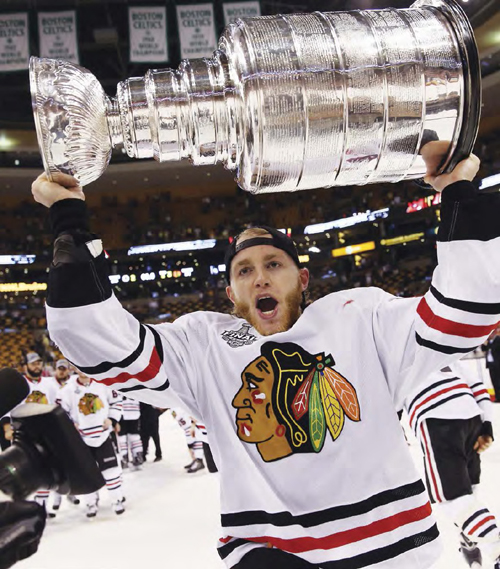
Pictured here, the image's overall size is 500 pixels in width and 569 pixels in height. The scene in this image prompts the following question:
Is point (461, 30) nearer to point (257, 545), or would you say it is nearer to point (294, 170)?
point (294, 170)

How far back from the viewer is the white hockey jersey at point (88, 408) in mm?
6246

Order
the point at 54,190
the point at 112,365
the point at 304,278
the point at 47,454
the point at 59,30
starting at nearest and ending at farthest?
the point at 47,454 < the point at 54,190 < the point at 112,365 < the point at 304,278 < the point at 59,30

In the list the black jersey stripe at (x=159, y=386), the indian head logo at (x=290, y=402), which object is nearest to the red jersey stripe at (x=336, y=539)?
the indian head logo at (x=290, y=402)

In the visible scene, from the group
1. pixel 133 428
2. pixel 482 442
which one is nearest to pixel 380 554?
pixel 482 442

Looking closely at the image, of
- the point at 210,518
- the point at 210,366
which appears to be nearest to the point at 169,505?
the point at 210,518

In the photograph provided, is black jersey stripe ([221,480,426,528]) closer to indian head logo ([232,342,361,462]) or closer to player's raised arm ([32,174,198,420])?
indian head logo ([232,342,361,462])

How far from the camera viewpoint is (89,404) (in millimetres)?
6410

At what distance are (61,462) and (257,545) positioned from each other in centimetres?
91

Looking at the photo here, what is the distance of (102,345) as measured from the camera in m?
1.34

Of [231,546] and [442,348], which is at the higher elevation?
[442,348]

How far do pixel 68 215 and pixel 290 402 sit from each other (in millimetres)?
741

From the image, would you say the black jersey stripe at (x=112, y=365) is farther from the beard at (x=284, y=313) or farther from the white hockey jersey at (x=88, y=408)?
the white hockey jersey at (x=88, y=408)

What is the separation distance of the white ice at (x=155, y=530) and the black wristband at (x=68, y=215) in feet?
10.6

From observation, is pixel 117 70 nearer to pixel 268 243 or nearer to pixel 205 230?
pixel 205 230
